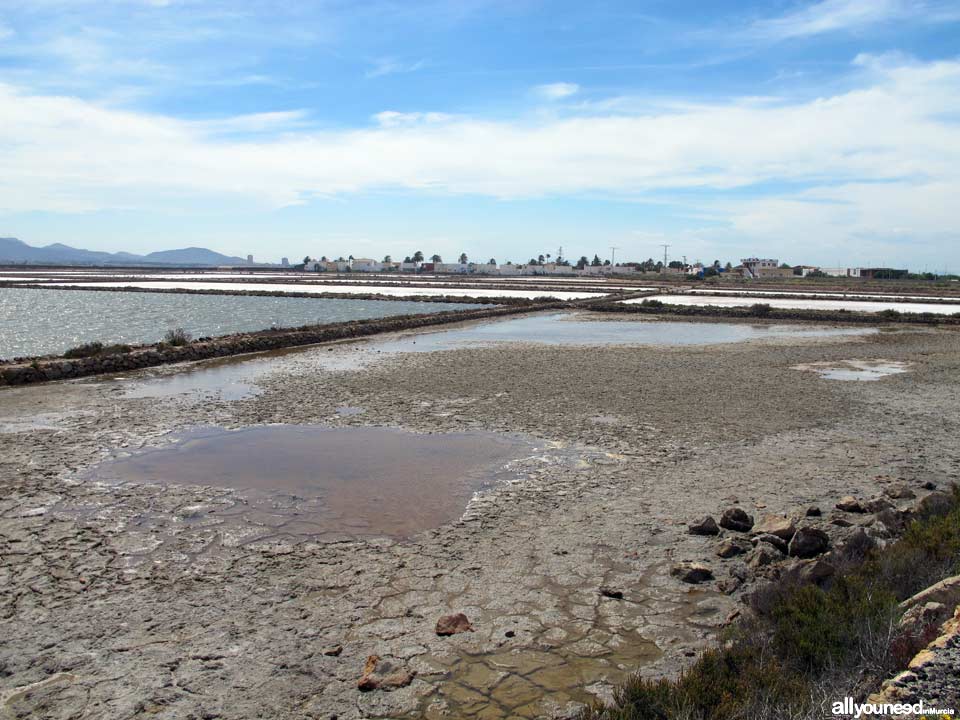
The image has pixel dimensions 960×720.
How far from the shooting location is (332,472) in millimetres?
8492

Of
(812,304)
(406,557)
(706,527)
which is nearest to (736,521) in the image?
(706,527)

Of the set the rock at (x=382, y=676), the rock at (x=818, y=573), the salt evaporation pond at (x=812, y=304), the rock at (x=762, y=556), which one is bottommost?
the rock at (x=382, y=676)

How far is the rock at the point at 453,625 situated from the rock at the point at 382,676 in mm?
458

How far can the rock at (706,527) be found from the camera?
6.28m

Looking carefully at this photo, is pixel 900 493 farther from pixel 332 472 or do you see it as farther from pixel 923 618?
pixel 332 472

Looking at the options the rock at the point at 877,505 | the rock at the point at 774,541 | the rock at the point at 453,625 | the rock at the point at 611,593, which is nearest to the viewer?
the rock at the point at 453,625

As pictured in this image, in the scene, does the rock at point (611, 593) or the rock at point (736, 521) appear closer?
the rock at point (611, 593)

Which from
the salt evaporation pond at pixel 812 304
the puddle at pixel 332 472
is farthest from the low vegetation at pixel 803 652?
the salt evaporation pond at pixel 812 304

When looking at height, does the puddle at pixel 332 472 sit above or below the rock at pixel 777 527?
below

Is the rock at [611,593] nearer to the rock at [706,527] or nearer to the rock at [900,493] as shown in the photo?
the rock at [706,527]

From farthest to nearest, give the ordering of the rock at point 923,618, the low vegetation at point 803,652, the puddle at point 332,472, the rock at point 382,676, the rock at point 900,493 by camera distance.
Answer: the rock at point 900,493 → the puddle at point 332,472 → the rock at point 382,676 → the rock at point 923,618 → the low vegetation at point 803,652

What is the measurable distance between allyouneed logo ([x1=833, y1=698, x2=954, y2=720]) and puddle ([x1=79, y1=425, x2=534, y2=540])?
A: 4.05 meters

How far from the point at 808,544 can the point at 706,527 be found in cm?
96

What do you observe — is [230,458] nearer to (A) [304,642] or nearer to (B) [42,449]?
(B) [42,449]
